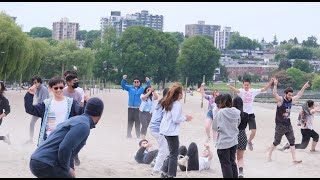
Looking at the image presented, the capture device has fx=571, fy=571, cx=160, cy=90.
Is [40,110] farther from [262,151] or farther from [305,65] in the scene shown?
[305,65]

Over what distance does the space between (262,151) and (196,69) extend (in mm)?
83835

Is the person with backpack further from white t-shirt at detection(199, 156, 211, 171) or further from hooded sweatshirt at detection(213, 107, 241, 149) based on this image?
hooded sweatshirt at detection(213, 107, 241, 149)

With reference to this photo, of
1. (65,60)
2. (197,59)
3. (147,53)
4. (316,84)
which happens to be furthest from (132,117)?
(316,84)

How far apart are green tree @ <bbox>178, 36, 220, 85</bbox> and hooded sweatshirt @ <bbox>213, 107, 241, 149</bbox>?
8628 cm

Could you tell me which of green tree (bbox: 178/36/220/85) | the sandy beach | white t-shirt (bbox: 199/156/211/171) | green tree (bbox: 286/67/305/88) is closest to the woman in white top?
the sandy beach

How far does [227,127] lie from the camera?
27.6 feet

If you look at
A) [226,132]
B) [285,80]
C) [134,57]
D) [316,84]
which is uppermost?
[134,57]

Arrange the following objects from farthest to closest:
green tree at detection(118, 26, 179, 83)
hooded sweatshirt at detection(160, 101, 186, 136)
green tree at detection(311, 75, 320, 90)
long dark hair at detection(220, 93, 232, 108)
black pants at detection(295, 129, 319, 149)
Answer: green tree at detection(311, 75, 320, 90) < green tree at detection(118, 26, 179, 83) < black pants at detection(295, 129, 319, 149) < hooded sweatshirt at detection(160, 101, 186, 136) < long dark hair at detection(220, 93, 232, 108)

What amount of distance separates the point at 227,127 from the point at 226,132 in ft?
0.31

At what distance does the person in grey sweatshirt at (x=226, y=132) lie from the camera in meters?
8.30

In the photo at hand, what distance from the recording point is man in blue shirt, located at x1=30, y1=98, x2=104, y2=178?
208 inches

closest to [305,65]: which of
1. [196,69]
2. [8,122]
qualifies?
[196,69]

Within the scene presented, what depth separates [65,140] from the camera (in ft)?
17.3

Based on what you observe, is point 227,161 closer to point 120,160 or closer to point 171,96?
point 171,96
